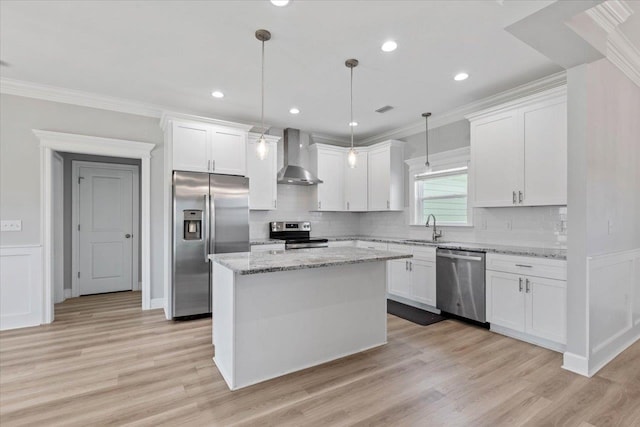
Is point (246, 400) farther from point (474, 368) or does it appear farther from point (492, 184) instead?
point (492, 184)

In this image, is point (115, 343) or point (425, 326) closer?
point (115, 343)

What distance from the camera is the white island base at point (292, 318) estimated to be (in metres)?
2.40

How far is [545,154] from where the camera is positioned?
3.28 m

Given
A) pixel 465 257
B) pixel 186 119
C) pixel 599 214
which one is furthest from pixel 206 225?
pixel 599 214

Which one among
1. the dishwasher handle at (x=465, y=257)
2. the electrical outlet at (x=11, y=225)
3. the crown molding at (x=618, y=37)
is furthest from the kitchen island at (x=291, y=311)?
the electrical outlet at (x=11, y=225)

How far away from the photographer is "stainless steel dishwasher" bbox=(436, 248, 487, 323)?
3.58 m

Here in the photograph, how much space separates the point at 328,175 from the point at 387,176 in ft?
3.33

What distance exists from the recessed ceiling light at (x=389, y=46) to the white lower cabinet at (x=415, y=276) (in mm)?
2472

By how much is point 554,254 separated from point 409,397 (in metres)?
1.96

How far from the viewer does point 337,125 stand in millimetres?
5230

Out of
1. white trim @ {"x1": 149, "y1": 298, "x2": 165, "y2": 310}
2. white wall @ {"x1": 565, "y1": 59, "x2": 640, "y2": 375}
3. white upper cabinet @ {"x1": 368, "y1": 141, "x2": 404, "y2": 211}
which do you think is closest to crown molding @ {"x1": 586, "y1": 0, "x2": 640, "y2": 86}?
white wall @ {"x1": 565, "y1": 59, "x2": 640, "y2": 375}

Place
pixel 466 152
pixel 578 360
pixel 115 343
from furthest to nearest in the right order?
pixel 466 152
pixel 115 343
pixel 578 360

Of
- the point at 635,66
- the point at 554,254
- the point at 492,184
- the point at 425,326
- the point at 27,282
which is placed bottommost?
the point at 425,326

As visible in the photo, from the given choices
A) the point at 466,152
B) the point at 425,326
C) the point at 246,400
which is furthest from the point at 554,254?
the point at 246,400
